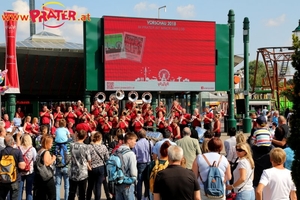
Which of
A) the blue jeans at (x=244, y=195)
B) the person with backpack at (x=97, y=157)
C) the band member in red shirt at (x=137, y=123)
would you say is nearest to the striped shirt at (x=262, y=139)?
the blue jeans at (x=244, y=195)

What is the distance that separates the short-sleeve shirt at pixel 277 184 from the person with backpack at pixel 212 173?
1.72 ft

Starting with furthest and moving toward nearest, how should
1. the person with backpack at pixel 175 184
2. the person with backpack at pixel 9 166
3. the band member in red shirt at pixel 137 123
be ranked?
the band member in red shirt at pixel 137 123
the person with backpack at pixel 9 166
the person with backpack at pixel 175 184

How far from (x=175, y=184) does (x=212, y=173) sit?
3.05 feet

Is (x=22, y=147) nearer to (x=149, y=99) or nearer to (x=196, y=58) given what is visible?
(x=149, y=99)

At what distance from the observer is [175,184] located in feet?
16.6

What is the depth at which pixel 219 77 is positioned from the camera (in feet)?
84.0

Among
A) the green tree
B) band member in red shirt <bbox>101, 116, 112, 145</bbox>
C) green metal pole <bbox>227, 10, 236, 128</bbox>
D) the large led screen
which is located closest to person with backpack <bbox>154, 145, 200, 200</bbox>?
the green tree

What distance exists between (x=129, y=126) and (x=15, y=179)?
400 inches

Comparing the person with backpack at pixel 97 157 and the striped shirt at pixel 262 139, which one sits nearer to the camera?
the striped shirt at pixel 262 139

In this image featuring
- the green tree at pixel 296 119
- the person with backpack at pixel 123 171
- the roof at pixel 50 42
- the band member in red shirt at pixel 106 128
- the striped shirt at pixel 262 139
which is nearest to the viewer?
the green tree at pixel 296 119

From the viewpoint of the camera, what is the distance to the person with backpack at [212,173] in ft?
19.1

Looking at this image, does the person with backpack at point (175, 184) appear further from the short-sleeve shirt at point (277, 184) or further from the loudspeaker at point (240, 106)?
the loudspeaker at point (240, 106)

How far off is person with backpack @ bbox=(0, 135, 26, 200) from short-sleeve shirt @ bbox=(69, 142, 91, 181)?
2.74 feet

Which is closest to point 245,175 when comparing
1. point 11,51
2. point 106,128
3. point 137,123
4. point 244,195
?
point 244,195
